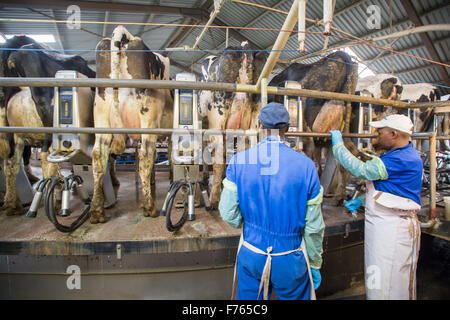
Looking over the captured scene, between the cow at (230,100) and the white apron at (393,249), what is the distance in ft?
6.17

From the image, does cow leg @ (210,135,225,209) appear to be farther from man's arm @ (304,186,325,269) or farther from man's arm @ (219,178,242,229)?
man's arm @ (304,186,325,269)

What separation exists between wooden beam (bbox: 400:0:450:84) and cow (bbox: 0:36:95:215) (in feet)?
30.4

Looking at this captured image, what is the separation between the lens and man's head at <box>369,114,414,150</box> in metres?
1.93

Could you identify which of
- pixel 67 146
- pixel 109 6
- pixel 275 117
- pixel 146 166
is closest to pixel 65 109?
pixel 67 146

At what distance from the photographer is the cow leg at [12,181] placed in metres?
2.83

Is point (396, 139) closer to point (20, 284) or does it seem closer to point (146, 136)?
point (146, 136)

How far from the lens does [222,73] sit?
3.07 m

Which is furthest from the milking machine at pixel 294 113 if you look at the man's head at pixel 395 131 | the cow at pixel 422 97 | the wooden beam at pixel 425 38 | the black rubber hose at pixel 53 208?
the wooden beam at pixel 425 38

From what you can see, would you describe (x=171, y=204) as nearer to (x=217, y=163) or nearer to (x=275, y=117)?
(x=217, y=163)

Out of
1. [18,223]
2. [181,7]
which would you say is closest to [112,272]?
[18,223]

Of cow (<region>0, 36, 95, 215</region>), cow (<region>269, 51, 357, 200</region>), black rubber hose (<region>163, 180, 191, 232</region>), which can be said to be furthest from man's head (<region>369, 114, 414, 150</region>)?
cow (<region>0, 36, 95, 215</region>)

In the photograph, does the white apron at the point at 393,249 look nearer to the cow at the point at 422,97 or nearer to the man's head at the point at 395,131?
the man's head at the point at 395,131

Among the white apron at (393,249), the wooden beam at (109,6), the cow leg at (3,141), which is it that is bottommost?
the white apron at (393,249)

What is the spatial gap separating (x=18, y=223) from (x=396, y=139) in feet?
13.5
